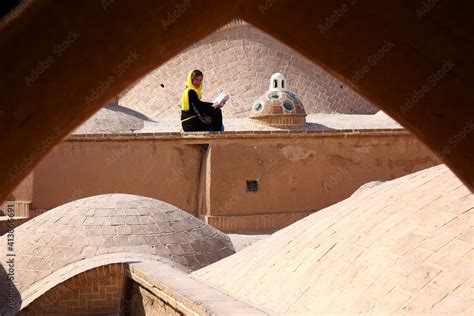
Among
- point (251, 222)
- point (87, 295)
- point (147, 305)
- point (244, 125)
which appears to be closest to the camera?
point (147, 305)

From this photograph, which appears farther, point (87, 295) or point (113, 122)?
point (113, 122)

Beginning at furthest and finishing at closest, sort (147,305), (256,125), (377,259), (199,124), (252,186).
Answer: (256,125) → (199,124) → (252,186) → (147,305) → (377,259)

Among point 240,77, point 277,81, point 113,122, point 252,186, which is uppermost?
point 240,77

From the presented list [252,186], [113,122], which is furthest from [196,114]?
[113,122]

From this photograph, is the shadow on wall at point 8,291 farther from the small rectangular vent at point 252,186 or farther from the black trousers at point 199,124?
the black trousers at point 199,124

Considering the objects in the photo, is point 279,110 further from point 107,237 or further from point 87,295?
point 87,295

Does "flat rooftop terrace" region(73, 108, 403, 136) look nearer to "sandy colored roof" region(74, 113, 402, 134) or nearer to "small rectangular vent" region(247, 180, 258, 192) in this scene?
"sandy colored roof" region(74, 113, 402, 134)

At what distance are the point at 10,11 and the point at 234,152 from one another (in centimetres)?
1310

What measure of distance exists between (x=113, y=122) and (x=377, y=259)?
39.8ft

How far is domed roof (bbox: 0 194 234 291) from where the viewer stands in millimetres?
11570

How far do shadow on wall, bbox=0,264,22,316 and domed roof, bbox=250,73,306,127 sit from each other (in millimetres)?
6804

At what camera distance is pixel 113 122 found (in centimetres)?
1827

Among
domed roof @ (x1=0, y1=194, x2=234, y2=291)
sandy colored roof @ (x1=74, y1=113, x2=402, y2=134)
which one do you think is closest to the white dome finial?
sandy colored roof @ (x1=74, y1=113, x2=402, y2=134)

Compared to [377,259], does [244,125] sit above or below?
above
